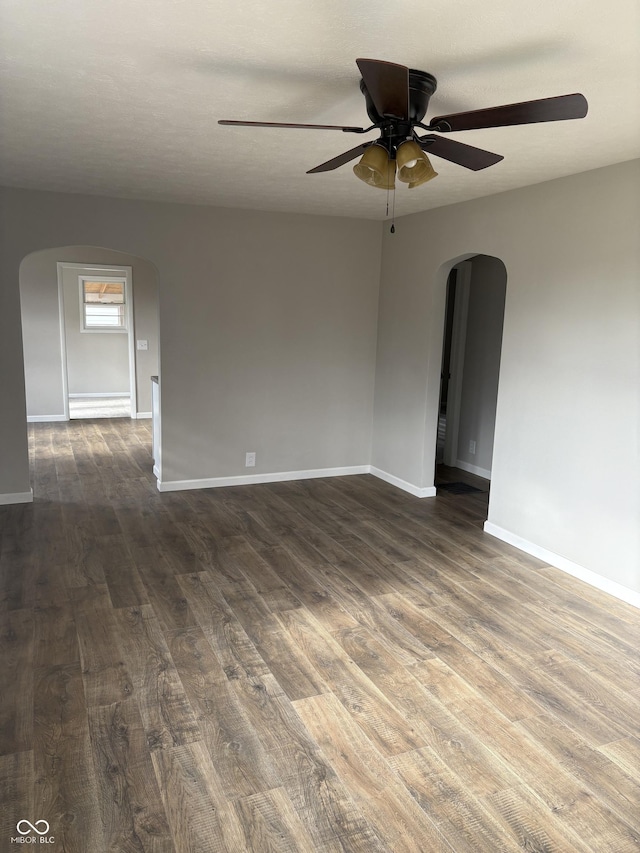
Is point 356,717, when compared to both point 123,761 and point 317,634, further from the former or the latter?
point 123,761

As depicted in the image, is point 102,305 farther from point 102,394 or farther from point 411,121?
point 411,121

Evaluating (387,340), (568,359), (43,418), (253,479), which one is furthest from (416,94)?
(43,418)

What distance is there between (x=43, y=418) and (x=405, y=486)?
5.27 metres

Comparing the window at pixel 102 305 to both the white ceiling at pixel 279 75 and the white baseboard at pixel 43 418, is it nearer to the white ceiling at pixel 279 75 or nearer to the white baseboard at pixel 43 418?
the white baseboard at pixel 43 418

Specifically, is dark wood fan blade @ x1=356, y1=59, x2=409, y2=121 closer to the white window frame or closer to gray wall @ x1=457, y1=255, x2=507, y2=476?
gray wall @ x1=457, y1=255, x2=507, y2=476

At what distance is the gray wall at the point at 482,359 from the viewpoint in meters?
6.04

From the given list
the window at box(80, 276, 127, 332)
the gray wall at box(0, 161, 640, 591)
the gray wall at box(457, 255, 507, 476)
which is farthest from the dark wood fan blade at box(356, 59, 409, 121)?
the window at box(80, 276, 127, 332)

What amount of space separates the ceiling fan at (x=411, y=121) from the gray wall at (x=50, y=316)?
19.8 ft

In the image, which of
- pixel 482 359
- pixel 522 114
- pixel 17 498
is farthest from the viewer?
pixel 482 359

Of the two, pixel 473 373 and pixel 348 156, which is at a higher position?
pixel 348 156

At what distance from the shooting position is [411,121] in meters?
2.32

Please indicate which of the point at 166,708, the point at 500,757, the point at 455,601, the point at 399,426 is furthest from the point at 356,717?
the point at 399,426

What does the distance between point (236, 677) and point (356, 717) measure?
1.94ft

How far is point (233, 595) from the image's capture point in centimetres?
359
